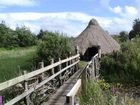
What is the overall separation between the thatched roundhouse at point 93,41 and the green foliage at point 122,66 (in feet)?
26.0

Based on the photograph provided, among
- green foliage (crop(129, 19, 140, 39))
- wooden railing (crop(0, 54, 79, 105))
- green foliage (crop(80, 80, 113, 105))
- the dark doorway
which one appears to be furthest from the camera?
green foliage (crop(129, 19, 140, 39))

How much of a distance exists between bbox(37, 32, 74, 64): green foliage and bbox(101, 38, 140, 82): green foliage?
2959mm

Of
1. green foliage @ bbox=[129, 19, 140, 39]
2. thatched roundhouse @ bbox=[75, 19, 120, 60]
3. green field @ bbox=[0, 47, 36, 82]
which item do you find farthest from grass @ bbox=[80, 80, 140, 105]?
green foliage @ bbox=[129, 19, 140, 39]

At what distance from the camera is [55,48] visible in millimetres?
31078

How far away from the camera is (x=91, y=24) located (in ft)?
155

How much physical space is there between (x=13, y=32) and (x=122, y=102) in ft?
269

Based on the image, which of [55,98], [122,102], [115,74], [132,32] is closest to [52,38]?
[115,74]

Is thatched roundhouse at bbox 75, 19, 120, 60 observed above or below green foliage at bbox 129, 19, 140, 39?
below

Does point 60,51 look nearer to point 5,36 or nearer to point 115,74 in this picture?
point 115,74

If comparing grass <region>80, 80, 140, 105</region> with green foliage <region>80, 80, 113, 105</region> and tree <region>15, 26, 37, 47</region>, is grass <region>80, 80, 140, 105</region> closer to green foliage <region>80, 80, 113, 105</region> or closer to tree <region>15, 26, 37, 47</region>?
green foliage <region>80, 80, 113, 105</region>

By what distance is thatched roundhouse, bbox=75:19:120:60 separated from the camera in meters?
42.7

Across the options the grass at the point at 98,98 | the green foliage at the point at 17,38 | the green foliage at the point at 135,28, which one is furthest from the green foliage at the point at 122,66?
the green foliage at the point at 17,38

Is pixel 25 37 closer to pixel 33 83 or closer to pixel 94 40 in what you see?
pixel 94 40

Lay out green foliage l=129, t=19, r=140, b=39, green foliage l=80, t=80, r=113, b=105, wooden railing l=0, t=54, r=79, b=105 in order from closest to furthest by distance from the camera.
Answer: wooden railing l=0, t=54, r=79, b=105, green foliage l=80, t=80, r=113, b=105, green foliage l=129, t=19, r=140, b=39
